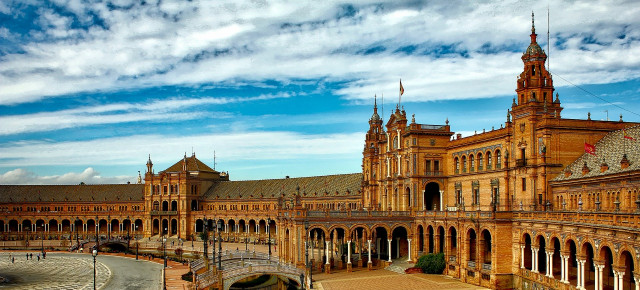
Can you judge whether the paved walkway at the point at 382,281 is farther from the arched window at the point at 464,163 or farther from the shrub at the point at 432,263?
the arched window at the point at 464,163

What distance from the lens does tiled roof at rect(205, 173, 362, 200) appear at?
117750mm

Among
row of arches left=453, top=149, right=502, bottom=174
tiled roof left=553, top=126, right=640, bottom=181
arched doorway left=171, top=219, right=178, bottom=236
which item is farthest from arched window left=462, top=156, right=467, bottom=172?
arched doorway left=171, top=219, right=178, bottom=236

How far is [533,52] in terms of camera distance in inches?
2662

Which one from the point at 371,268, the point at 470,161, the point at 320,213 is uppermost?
the point at 470,161

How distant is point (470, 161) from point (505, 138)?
30.9ft

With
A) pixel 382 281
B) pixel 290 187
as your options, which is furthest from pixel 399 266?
pixel 290 187

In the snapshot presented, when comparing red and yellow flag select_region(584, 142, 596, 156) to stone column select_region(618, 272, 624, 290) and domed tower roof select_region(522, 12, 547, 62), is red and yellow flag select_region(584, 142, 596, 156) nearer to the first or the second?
domed tower roof select_region(522, 12, 547, 62)

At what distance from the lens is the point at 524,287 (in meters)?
59.1

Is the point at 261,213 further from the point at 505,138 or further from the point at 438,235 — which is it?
the point at 505,138

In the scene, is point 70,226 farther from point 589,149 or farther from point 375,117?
point 589,149

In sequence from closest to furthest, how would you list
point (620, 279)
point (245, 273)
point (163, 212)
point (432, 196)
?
point (620, 279), point (245, 273), point (432, 196), point (163, 212)

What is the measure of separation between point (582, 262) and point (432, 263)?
2602 cm

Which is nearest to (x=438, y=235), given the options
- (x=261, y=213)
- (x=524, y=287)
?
(x=524, y=287)

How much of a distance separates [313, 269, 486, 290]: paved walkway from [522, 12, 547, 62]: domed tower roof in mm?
23973
